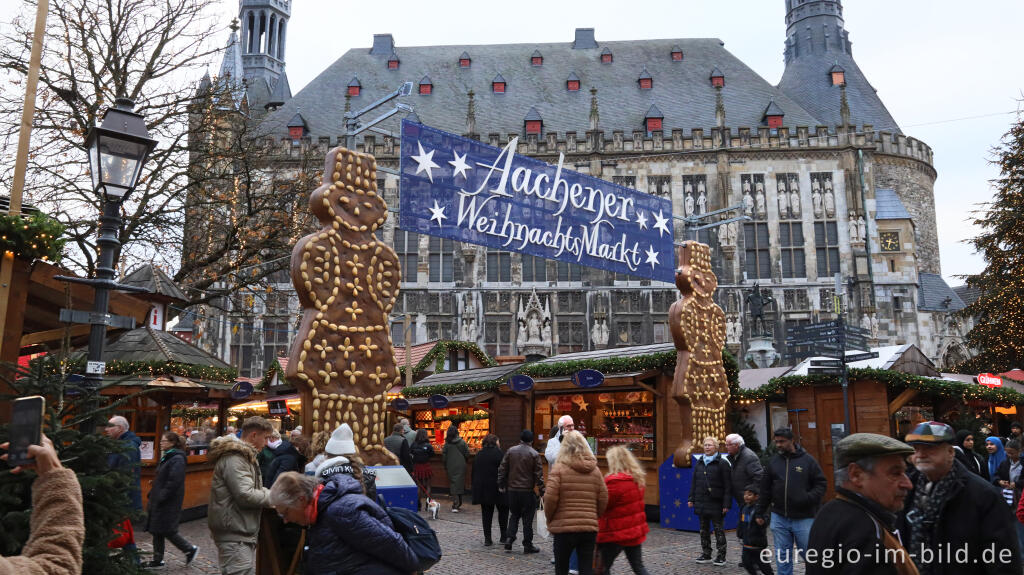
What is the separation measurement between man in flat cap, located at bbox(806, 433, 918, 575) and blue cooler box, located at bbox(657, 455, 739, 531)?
6.53 meters

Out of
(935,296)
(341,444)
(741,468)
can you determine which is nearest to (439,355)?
(741,468)

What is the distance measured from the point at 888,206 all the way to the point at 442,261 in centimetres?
1783

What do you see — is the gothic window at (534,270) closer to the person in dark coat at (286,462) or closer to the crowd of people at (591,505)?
the crowd of people at (591,505)

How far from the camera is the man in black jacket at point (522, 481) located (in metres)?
6.91

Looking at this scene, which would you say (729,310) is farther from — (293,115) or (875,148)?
Answer: (293,115)

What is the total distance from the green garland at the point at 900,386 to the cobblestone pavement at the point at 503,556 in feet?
11.2

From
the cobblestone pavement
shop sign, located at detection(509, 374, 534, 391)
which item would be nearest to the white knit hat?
the cobblestone pavement

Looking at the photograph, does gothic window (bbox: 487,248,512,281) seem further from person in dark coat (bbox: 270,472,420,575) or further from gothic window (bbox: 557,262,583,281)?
person in dark coat (bbox: 270,472,420,575)

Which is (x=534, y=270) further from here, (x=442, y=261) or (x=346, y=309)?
(x=346, y=309)

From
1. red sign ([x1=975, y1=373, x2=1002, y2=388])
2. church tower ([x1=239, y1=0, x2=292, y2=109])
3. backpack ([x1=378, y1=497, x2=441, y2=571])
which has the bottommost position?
backpack ([x1=378, y1=497, x2=441, y2=571])

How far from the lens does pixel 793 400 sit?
12.5 meters

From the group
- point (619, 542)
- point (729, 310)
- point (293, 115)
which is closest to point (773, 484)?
point (619, 542)

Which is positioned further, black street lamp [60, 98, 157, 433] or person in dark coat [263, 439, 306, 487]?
person in dark coat [263, 439, 306, 487]

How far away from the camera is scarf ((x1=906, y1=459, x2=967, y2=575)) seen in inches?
115
